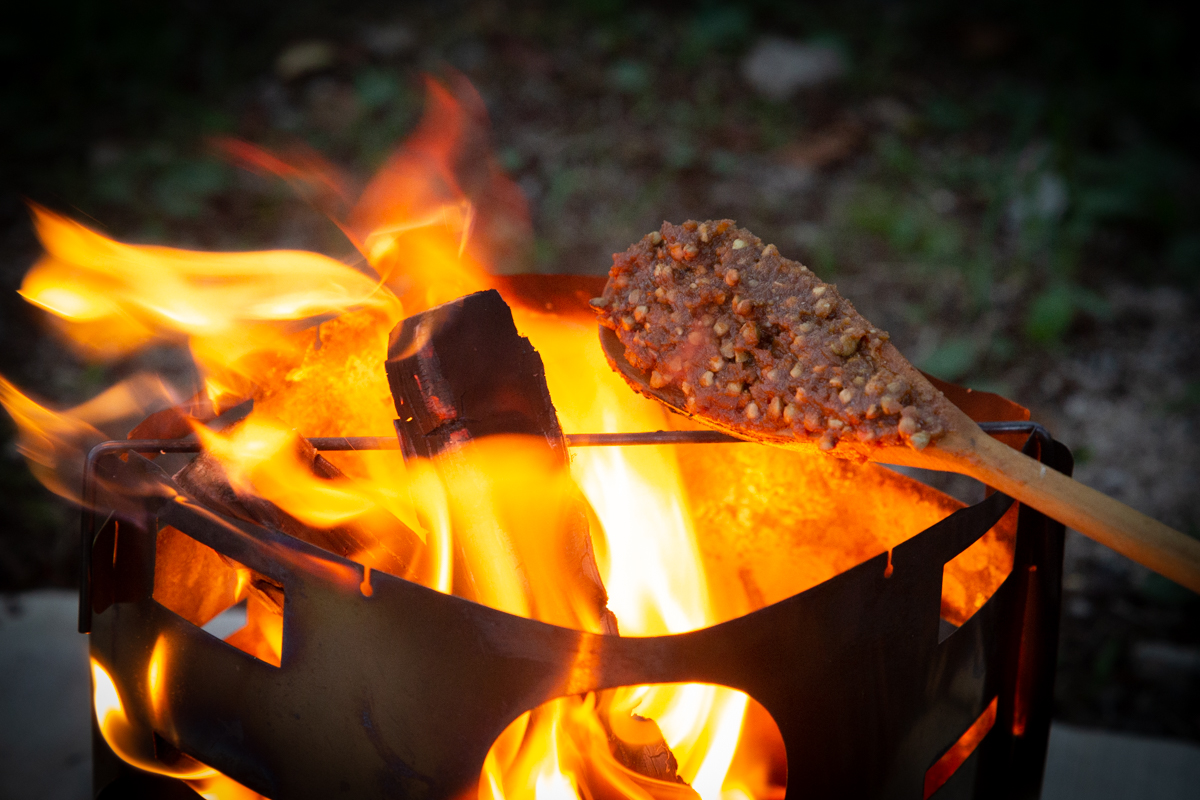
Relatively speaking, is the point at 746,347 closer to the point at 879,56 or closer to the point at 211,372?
the point at 211,372

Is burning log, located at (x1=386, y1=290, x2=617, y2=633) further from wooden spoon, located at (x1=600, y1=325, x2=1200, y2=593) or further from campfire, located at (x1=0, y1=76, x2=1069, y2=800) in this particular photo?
wooden spoon, located at (x1=600, y1=325, x2=1200, y2=593)

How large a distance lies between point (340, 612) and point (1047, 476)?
902 mm

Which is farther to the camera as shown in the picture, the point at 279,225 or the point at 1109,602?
the point at 279,225

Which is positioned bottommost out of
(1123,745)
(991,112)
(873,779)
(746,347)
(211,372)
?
(1123,745)

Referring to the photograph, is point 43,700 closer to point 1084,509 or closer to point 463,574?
point 463,574

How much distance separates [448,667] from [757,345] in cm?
67

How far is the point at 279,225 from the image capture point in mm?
3855

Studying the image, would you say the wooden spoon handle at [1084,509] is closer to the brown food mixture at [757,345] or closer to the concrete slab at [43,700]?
the brown food mixture at [757,345]

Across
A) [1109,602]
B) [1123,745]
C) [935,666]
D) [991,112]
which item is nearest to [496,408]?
[935,666]

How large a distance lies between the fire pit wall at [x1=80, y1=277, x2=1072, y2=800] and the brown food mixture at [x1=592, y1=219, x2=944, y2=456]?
7.4 inches

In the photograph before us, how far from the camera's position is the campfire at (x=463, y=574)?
99cm

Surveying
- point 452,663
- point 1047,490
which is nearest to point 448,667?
point 452,663

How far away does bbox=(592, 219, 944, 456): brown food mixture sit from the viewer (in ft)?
3.93

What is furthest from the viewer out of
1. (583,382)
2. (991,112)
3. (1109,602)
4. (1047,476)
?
(991,112)
